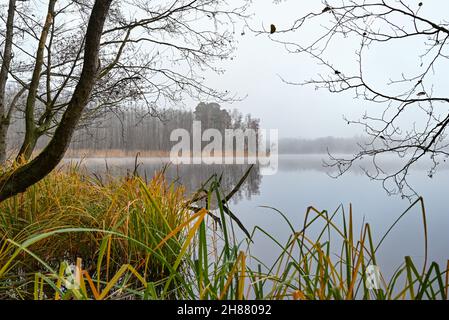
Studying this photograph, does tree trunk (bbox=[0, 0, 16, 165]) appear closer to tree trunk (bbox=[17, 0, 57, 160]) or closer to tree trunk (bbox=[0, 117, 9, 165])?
tree trunk (bbox=[0, 117, 9, 165])

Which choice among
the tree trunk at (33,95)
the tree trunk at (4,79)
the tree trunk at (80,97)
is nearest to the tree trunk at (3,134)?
the tree trunk at (4,79)

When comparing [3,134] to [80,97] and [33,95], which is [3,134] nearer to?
[33,95]

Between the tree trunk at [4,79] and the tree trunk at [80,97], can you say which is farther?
the tree trunk at [4,79]

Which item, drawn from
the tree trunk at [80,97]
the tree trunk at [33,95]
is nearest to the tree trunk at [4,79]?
the tree trunk at [33,95]

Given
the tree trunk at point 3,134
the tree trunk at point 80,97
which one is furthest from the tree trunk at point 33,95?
the tree trunk at point 80,97

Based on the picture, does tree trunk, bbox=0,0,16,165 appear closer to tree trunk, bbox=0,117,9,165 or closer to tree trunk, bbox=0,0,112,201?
tree trunk, bbox=0,117,9,165

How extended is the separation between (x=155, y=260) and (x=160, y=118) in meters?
2.41

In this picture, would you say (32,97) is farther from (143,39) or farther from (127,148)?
(143,39)

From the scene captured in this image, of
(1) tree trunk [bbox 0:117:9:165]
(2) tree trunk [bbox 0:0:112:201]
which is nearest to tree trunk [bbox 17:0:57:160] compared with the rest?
(1) tree trunk [bbox 0:117:9:165]

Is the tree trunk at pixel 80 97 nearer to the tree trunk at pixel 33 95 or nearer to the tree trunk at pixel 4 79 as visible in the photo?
the tree trunk at pixel 33 95

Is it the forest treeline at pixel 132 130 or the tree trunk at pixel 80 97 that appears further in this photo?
the forest treeline at pixel 132 130

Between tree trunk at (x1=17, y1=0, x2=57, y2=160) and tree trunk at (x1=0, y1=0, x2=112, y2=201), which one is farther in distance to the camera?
tree trunk at (x1=17, y1=0, x2=57, y2=160)
